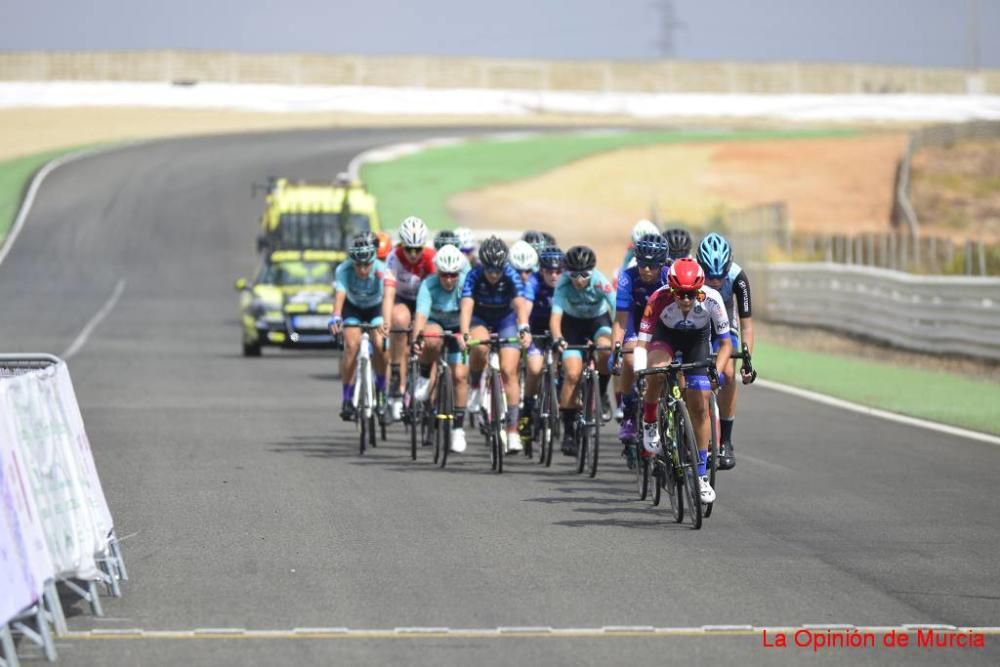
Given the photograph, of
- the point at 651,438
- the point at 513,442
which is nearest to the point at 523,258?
the point at 513,442

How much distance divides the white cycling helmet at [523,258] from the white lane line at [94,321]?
14457mm

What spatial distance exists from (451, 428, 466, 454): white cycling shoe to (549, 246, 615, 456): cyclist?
789 mm

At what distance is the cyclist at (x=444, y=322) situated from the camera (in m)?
15.8

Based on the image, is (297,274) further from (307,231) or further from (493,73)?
(493,73)

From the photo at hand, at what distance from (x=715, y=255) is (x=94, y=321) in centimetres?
2614

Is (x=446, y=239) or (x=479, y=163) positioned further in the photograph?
(x=479, y=163)

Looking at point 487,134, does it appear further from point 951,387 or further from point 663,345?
point 663,345

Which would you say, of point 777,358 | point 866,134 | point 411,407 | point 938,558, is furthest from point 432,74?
point 938,558

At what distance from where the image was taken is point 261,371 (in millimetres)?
26875

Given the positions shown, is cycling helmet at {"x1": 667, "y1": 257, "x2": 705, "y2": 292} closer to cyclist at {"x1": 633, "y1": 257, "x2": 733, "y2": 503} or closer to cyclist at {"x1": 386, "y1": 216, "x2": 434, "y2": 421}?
cyclist at {"x1": 633, "y1": 257, "x2": 733, "y2": 503}

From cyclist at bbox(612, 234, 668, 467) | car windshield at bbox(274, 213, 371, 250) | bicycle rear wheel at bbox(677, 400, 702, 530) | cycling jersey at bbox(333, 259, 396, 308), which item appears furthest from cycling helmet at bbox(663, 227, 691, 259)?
car windshield at bbox(274, 213, 371, 250)

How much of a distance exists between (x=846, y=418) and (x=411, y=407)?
17.2 ft

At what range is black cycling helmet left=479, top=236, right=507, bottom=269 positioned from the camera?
15422 mm

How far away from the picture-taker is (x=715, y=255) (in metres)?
13.3
